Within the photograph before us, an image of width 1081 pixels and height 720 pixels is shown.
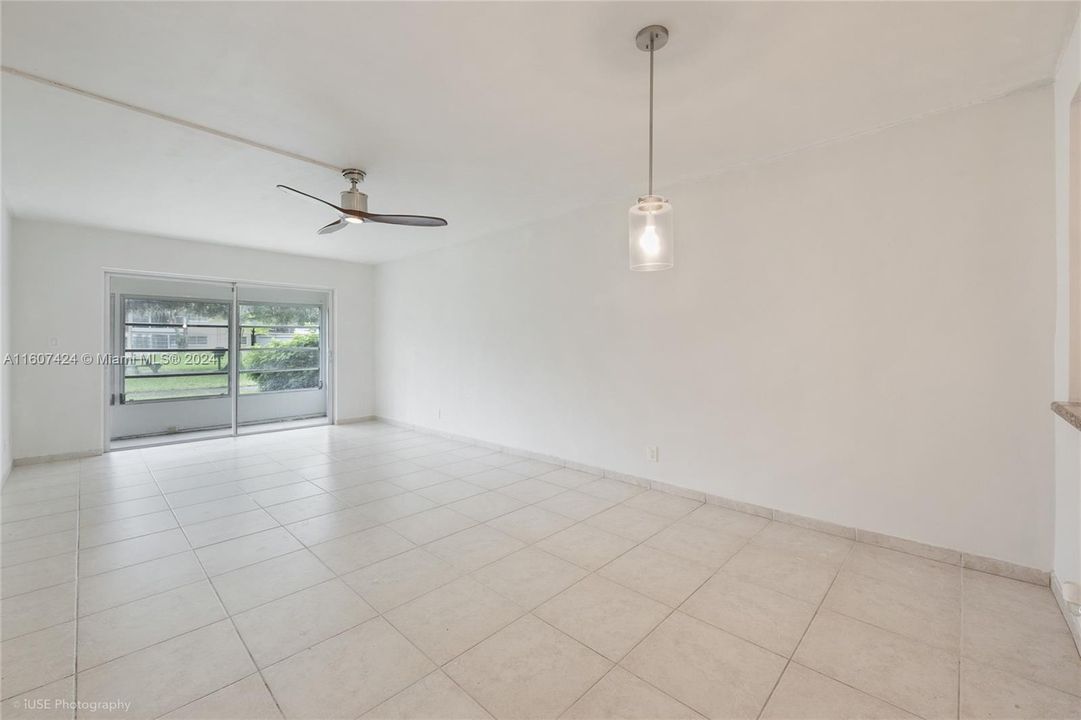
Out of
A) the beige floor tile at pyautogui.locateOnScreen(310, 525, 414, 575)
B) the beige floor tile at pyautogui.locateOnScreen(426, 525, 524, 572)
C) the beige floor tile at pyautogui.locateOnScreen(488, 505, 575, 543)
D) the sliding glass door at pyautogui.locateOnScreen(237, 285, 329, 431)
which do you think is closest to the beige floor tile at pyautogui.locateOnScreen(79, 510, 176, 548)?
the beige floor tile at pyautogui.locateOnScreen(310, 525, 414, 575)

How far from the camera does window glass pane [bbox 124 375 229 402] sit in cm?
621

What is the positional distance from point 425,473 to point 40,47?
3.68 metres

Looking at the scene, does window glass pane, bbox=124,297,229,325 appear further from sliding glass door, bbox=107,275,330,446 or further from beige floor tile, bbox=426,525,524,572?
beige floor tile, bbox=426,525,524,572

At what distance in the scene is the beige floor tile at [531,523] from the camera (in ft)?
9.81

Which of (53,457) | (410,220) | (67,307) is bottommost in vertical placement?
(53,457)

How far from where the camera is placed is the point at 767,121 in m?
2.68

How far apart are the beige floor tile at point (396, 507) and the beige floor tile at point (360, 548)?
25cm

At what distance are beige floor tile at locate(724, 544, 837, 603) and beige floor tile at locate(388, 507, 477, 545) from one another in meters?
1.76

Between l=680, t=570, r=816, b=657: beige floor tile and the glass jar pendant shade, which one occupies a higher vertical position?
the glass jar pendant shade

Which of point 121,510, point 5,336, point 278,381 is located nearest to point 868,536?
point 121,510

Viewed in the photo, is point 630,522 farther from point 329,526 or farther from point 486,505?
point 329,526

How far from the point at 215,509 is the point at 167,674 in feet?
6.77

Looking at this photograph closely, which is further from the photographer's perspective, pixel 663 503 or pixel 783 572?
pixel 663 503

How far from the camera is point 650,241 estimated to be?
2.26m
